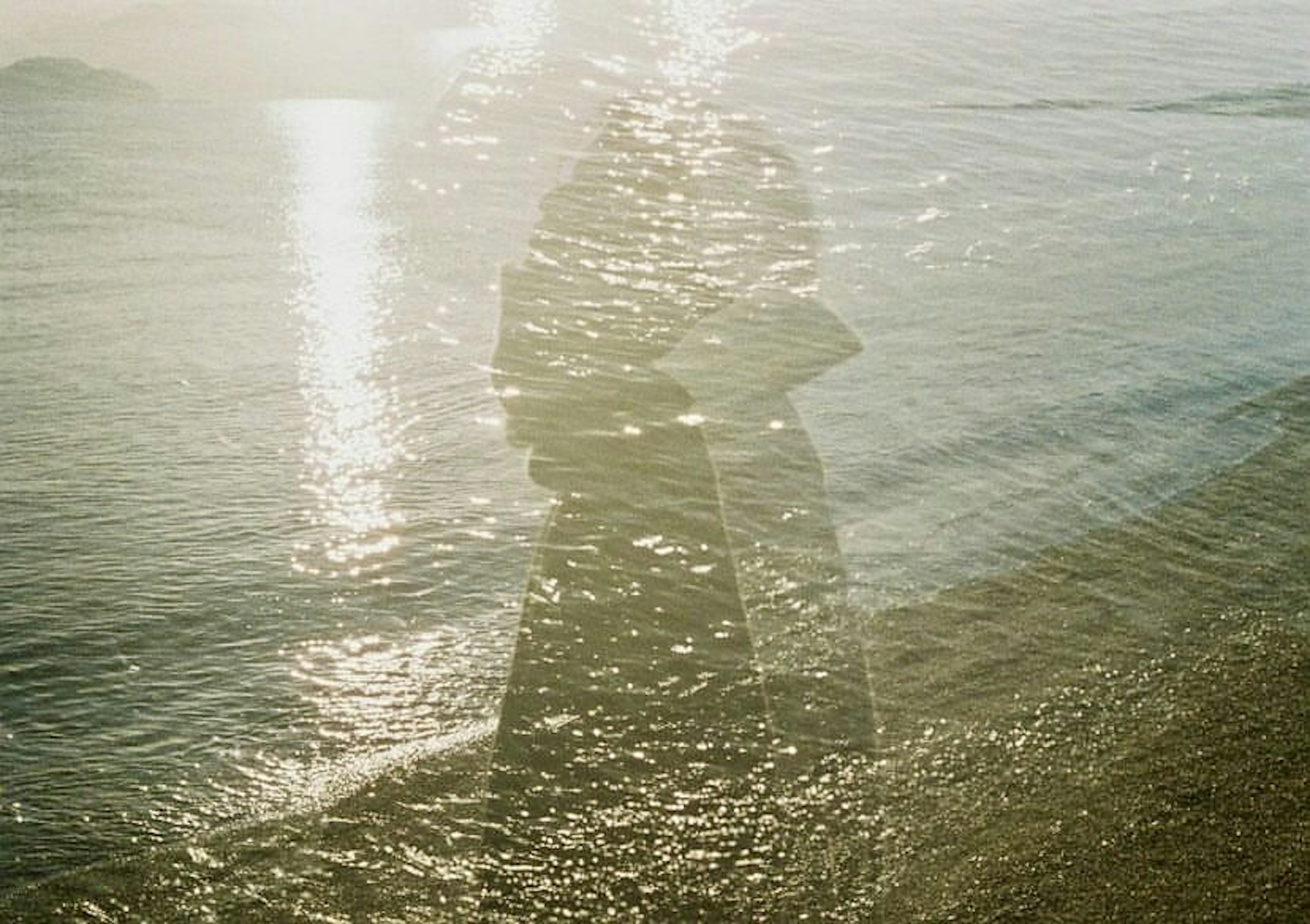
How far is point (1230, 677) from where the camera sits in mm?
2066

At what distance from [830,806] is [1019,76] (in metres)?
4.68

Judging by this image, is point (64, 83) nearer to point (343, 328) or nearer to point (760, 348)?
point (343, 328)

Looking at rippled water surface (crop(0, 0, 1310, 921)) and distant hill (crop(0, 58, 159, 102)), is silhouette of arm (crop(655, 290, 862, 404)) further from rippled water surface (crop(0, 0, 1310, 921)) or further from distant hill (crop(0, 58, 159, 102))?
distant hill (crop(0, 58, 159, 102))

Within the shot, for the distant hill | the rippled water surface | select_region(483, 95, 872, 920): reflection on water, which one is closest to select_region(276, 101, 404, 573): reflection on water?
the rippled water surface

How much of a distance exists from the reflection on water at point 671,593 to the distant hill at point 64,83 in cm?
182

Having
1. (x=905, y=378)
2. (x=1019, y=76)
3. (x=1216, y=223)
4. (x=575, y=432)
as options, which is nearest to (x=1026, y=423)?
(x=905, y=378)

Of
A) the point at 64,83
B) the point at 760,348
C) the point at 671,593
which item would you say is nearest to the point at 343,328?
the point at 760,348

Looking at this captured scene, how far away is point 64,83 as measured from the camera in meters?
4.87

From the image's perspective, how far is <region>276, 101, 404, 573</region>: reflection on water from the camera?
8.04ft

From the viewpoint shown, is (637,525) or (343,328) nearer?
(637,525)

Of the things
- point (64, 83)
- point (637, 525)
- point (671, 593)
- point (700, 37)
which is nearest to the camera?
point (671, 593)

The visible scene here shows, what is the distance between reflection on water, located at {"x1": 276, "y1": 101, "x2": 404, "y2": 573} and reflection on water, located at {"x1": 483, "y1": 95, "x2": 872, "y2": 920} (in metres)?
0.28

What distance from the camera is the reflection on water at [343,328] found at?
96.4 inches

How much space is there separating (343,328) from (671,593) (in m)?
1.29
